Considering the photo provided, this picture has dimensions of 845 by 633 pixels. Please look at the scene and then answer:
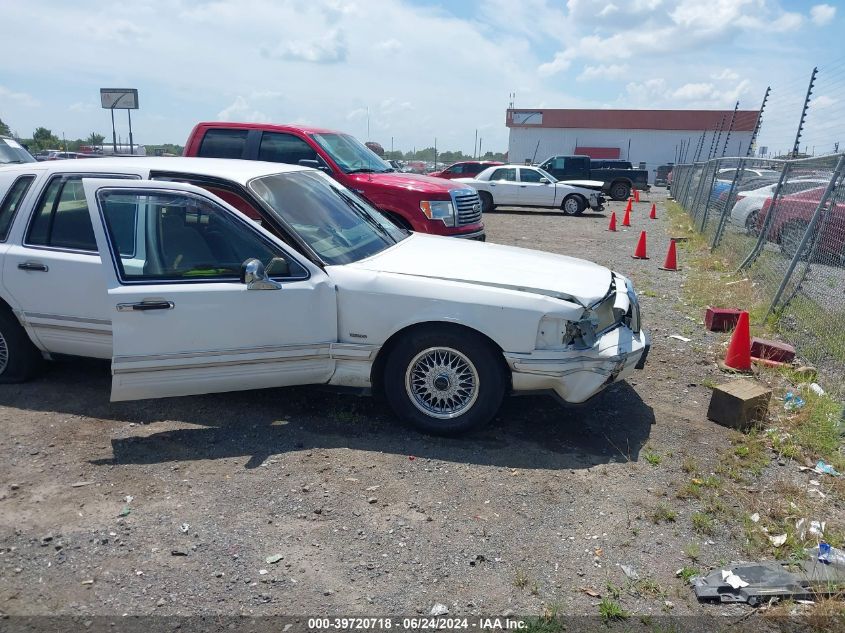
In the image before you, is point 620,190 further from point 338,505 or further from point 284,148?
point 338,505

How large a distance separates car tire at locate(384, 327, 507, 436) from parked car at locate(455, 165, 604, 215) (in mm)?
17548

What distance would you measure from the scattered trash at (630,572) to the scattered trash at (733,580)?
38 cm

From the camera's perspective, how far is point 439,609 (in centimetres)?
274

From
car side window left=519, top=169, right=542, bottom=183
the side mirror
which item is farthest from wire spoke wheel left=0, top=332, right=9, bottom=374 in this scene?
car side window left=519, top=169, right=542, bottom=183

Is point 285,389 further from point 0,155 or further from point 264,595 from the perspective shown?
point 0,155

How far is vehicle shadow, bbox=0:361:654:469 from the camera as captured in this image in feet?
13.3

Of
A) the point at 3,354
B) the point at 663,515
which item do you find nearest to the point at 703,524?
the point at 663,515

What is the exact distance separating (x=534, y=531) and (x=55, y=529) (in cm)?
241

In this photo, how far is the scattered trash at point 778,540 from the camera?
10.5 feet

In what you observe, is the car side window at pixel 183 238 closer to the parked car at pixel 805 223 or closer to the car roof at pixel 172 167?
the car roof at pixel 172 167

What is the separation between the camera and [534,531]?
328 centimetres

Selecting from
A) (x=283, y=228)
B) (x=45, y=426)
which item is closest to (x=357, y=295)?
(x=283, y=228)

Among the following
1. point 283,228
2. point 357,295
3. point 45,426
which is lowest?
point 45,426

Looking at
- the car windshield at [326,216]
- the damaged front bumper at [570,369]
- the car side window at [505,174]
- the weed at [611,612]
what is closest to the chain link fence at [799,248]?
the damaged front bumper at [570,369]
